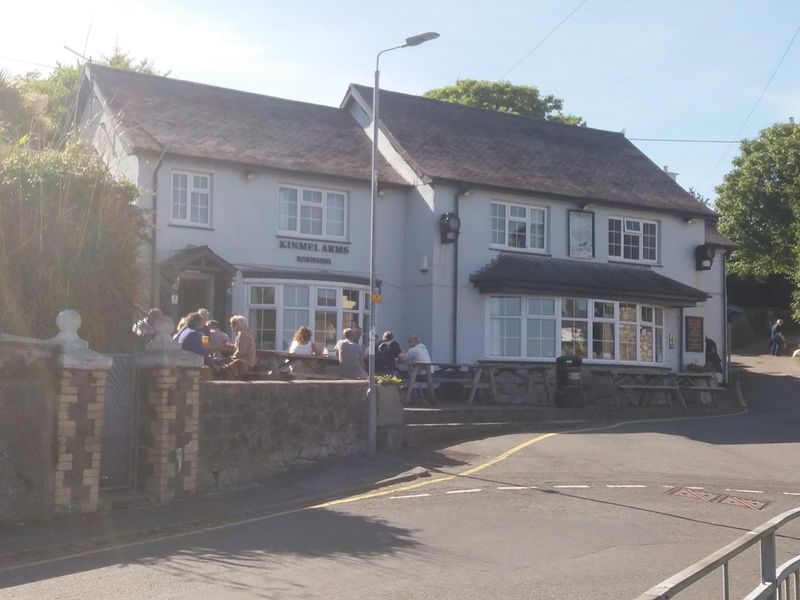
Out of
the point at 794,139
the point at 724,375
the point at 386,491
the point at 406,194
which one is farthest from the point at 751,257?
the point at 386,491

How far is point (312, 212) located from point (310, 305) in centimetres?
244

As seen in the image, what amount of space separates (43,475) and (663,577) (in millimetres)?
6526

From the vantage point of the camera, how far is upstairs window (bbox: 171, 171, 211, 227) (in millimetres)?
24469

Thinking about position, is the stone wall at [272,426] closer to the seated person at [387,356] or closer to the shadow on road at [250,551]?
the shadow on road at [250,551]

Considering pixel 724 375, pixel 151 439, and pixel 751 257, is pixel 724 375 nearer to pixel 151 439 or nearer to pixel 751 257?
pixel 751 257

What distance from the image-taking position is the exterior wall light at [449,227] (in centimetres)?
2716

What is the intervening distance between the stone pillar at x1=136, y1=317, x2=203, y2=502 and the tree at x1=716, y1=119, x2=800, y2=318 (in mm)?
37660

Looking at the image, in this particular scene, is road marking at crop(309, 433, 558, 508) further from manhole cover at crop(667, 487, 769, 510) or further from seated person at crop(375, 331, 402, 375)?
seated person at crop(375, 331, 402, 375)

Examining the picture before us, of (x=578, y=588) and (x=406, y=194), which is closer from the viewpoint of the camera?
(x=578, y=588)

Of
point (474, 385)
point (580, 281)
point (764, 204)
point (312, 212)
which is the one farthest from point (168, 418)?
point (764, 204)

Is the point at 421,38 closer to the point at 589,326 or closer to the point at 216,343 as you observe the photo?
the point at 216,343

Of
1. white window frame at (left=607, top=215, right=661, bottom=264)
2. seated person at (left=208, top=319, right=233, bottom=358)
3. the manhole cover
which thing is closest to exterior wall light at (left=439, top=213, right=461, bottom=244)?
white window frame at (left=607, top=215, right=661, bottom=264)

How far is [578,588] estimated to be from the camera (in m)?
8.54

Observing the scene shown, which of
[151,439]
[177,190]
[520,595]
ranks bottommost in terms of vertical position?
[520,595]
